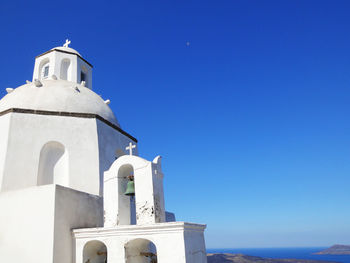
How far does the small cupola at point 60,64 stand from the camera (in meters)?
12.8

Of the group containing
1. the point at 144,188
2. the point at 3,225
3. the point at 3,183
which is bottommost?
the point at 3,225

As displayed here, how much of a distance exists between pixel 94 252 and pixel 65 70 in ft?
30.5

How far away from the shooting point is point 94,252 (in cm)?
704

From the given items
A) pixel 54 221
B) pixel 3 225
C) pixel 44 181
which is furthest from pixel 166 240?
pixel 44 181

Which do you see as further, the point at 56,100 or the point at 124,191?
the point at 56,100

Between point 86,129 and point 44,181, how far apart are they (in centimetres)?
215

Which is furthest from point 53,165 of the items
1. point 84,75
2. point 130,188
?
point 84,75

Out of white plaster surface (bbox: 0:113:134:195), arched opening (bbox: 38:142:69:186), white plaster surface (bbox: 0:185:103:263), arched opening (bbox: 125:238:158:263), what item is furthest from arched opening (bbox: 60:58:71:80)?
arched opening (bbox: 125:238:158:263)

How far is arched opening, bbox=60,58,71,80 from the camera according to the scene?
508 inches

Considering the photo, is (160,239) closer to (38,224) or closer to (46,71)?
(38,224)

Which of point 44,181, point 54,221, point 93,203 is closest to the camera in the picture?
point 54,221

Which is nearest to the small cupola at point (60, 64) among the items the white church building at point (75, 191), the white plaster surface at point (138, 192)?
the white church building at point (75, 191)

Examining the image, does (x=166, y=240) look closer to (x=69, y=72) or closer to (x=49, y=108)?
(x=49, y=108)

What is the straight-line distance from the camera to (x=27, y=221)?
6586 mm
